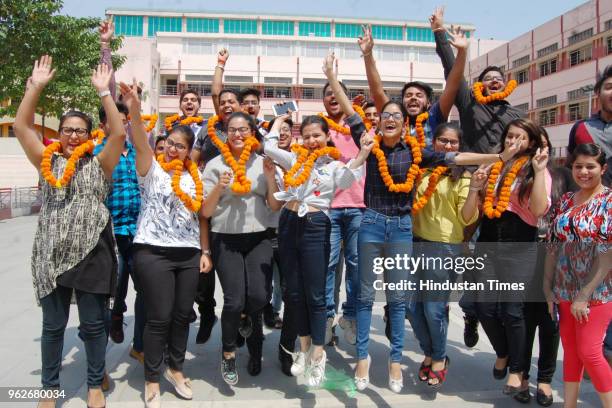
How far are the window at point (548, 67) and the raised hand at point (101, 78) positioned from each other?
33186mm

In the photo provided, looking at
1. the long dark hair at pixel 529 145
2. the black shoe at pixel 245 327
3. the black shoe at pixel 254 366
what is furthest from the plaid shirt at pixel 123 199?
the long dark hair at pixel 529 145

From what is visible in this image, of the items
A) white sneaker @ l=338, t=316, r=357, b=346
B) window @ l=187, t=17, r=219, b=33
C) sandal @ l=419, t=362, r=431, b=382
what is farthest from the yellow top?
window @ l=187, t=17, r=219, b=33

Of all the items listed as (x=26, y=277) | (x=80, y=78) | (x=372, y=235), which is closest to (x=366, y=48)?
(x=372, y=235)

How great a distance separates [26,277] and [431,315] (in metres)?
6.33

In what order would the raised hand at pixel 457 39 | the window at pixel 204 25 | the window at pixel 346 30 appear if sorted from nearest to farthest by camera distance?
the raised hand at pixel 457 39 → the window at pixel 204 25 → the window at pixel 346 30

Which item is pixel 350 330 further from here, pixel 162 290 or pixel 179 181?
pixel 179 181

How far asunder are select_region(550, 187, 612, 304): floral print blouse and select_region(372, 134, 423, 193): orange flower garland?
3.36ft

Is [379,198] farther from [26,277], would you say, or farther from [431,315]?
[26,277]

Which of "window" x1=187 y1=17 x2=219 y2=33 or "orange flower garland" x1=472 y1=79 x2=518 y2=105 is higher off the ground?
"window" x1=187 y1=17 x2=219 y2=33

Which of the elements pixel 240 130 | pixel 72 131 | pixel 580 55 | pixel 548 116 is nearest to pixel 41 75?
pixel 72 131

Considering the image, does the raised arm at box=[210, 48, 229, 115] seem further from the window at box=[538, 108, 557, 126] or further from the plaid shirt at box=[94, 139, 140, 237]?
the window at box=[538, 108, 557, 126]

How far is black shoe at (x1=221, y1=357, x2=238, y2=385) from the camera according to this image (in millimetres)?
3654

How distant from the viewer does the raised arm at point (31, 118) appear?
3.19 metres

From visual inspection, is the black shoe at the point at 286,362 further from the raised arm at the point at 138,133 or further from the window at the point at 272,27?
the window at the point at 272,27
